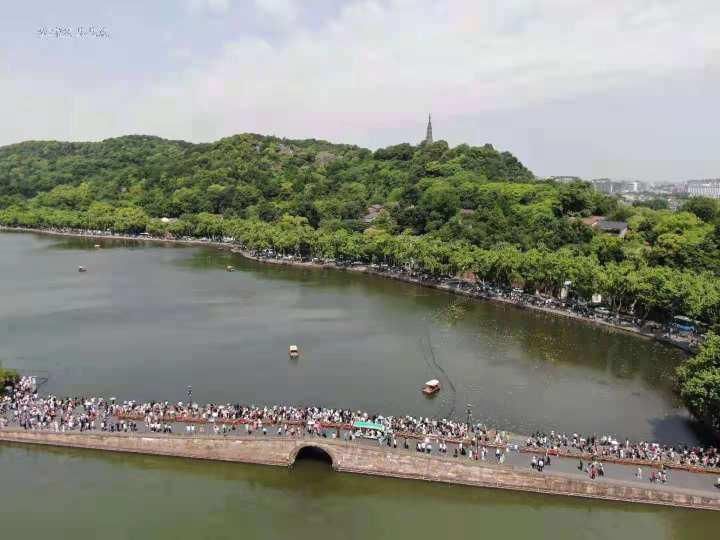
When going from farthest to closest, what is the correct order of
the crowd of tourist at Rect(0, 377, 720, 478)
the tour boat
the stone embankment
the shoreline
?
the shoreline, the tour boat, the crowd of tourist at Rect(0, 377, 720, 478), the stone embankment

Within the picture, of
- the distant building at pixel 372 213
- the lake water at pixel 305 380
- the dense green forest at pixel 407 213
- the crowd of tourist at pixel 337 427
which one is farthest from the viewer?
the distant building at pixel 372 213

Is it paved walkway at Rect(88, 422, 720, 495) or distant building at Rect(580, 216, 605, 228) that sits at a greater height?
distant building at Rect(580, 216, 605, 228)

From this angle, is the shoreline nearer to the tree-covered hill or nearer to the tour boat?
the tree-covered hill

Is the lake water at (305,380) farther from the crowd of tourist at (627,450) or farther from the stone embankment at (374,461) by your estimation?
the crowd of tourist at (627,450)

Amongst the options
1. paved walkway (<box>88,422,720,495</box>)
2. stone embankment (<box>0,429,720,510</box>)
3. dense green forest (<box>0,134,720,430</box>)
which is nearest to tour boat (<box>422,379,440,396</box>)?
paved walkway (<box>88,422,720,495</box>)

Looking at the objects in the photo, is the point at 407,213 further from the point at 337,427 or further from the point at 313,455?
the point at 313,455

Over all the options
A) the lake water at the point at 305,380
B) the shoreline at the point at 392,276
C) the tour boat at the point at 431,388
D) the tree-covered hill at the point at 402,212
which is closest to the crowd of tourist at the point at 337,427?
the lake water at the point at 305,380

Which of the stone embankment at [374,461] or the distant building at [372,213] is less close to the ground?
the distant building at [372,213]
